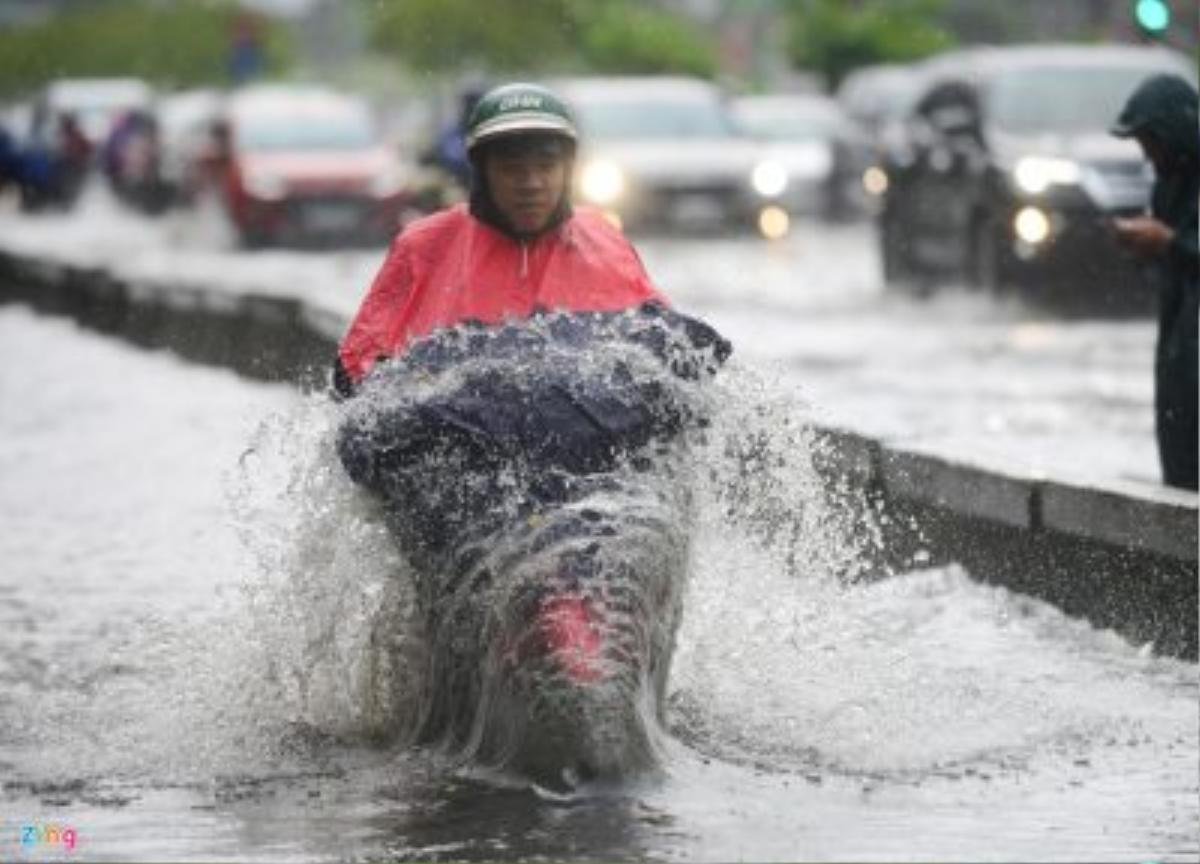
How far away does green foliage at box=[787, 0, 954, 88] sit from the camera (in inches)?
2899

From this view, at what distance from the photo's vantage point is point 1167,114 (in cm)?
1239

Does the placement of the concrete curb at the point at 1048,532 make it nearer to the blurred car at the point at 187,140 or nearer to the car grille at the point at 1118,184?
the car grille at the point at 1118,184

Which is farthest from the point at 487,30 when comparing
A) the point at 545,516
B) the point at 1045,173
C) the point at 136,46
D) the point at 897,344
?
the point at 545,516

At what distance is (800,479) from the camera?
9.91 metres

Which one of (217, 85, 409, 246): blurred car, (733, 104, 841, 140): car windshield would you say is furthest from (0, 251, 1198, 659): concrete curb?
(733, 104, 841, 140): car windshield

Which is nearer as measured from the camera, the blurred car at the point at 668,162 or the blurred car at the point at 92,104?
the blurred car at the point at 668,162

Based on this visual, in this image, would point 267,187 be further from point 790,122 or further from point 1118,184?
point 1118,184

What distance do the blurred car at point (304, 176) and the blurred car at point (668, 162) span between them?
3.82m

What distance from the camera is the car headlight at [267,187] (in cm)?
4219

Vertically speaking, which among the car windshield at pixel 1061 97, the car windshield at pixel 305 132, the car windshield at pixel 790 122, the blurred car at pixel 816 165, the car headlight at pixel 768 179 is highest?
the car windshield at pixel 790 122

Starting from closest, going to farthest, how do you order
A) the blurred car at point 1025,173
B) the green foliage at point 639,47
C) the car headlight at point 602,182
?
the blurred car at point 1025,173 < the car headlight at point 602,182 < the green foliage at point 639,47

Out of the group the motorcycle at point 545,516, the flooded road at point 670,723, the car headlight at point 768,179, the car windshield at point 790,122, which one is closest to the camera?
the flooded road at point 670,723

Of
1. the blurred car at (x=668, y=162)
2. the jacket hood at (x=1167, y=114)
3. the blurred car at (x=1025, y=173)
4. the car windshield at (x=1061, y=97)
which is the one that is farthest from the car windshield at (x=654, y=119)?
the jacket hood at (x=1167, y=114)

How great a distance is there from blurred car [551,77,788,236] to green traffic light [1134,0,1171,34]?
19233mm
